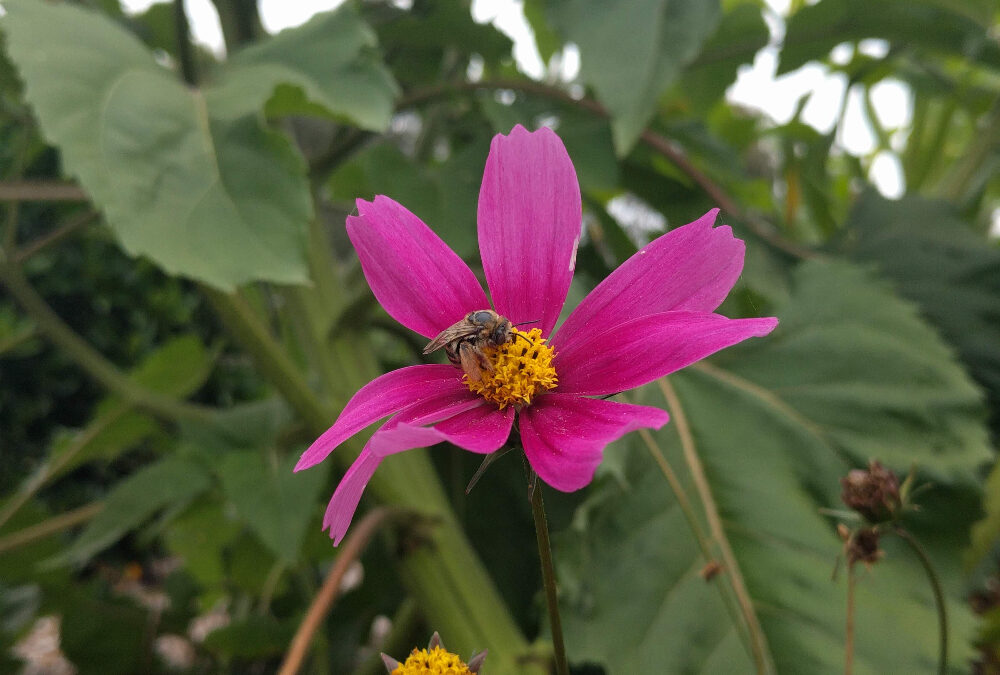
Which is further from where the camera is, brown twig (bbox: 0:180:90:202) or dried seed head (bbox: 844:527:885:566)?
brown twig (bbox: 0:180:90:202)

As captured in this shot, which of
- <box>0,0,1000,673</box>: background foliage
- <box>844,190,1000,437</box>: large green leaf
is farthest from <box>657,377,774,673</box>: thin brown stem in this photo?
<box>844,190,1000,437</box>: large green leaf

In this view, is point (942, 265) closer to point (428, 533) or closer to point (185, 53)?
point (428, 533)

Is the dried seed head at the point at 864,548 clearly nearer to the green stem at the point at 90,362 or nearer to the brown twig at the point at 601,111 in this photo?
the brown twig at the point at 601,111

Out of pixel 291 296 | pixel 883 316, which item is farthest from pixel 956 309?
pixel 291 296

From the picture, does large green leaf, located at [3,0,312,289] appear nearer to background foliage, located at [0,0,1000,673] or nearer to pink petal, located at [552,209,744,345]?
background foliage, located at [0,0,1000,673]

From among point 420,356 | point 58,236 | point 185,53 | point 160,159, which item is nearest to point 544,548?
point 420,356

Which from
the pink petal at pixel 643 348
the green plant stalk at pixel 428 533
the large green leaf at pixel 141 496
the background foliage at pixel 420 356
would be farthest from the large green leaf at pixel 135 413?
the pink petal at pixel 643 348

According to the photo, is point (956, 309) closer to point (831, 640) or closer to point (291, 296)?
point (831, 640)

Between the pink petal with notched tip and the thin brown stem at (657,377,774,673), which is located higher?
the pink petal with notched tip

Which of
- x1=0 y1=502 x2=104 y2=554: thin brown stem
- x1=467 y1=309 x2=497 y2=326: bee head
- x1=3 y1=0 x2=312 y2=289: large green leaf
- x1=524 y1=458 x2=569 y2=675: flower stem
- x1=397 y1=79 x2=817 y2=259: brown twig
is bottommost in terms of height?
x1=0 y1=502 x2=104 y2=554: thin brown stem
